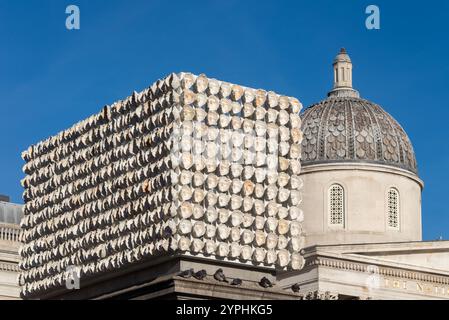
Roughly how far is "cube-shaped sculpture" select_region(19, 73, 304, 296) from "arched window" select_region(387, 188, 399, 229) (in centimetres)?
3039

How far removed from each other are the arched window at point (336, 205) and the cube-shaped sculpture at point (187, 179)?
2848 centimetres

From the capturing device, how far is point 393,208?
95.7 metres

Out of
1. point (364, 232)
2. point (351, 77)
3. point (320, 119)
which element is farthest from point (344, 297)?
point (351, 77)

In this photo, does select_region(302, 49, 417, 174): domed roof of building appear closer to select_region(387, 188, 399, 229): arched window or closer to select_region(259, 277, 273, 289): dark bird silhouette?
select_region(387, 188, 399, 229): arched window

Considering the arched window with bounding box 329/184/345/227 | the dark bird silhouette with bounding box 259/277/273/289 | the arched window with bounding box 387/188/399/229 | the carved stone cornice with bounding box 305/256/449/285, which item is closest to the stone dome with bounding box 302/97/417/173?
the arched window with bounding box 387/188/399/229

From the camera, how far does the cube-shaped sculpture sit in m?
61.6

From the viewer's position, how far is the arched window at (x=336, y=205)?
94.3 metres

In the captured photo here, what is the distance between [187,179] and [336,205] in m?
34.7

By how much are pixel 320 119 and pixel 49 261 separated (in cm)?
3135

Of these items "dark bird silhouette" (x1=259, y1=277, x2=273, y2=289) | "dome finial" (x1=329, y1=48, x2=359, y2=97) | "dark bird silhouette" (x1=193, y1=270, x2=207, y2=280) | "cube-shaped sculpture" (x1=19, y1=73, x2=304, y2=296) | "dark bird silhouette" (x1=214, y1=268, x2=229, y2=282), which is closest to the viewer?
"dark bird silhouette" (x1=193, y1=270, x2=207, y2=280)

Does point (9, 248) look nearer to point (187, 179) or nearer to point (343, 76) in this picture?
point (343, 76)

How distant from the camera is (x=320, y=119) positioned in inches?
3846
